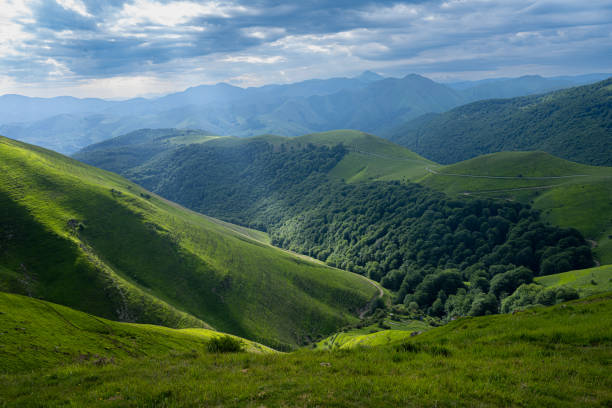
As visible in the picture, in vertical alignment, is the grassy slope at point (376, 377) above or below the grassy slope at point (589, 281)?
above

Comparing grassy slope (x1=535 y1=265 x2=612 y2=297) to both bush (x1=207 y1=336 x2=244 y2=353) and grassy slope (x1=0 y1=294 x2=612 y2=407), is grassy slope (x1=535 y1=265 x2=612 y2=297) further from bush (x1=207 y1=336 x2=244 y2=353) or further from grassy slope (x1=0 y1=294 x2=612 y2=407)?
bush (x1=207 y1=336 x2=244 y2=353)

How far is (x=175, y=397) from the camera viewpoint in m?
13.3

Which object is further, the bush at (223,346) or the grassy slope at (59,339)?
the grassy slope at (59,339)

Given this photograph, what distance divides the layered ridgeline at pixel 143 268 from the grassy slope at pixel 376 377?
2679 inches

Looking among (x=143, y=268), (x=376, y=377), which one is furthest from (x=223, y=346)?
(x=143, y=268)

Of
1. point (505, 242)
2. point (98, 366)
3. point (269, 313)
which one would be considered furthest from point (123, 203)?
point (505, 242)

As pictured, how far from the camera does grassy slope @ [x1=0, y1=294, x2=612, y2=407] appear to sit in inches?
499

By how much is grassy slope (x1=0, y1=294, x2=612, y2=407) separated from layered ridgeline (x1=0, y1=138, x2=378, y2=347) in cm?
6804

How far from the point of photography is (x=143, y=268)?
112500 millimetres

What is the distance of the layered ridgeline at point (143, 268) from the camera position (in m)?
78.8

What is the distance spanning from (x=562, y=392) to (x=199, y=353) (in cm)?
2006

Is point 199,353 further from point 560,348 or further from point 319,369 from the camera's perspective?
point 560,348

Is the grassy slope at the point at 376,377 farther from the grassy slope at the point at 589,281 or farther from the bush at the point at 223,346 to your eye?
the grassy slope at the point at 589,281

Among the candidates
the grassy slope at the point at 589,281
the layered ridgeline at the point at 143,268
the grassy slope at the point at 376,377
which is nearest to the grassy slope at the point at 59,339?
the grassy slope at the point at 376,377
